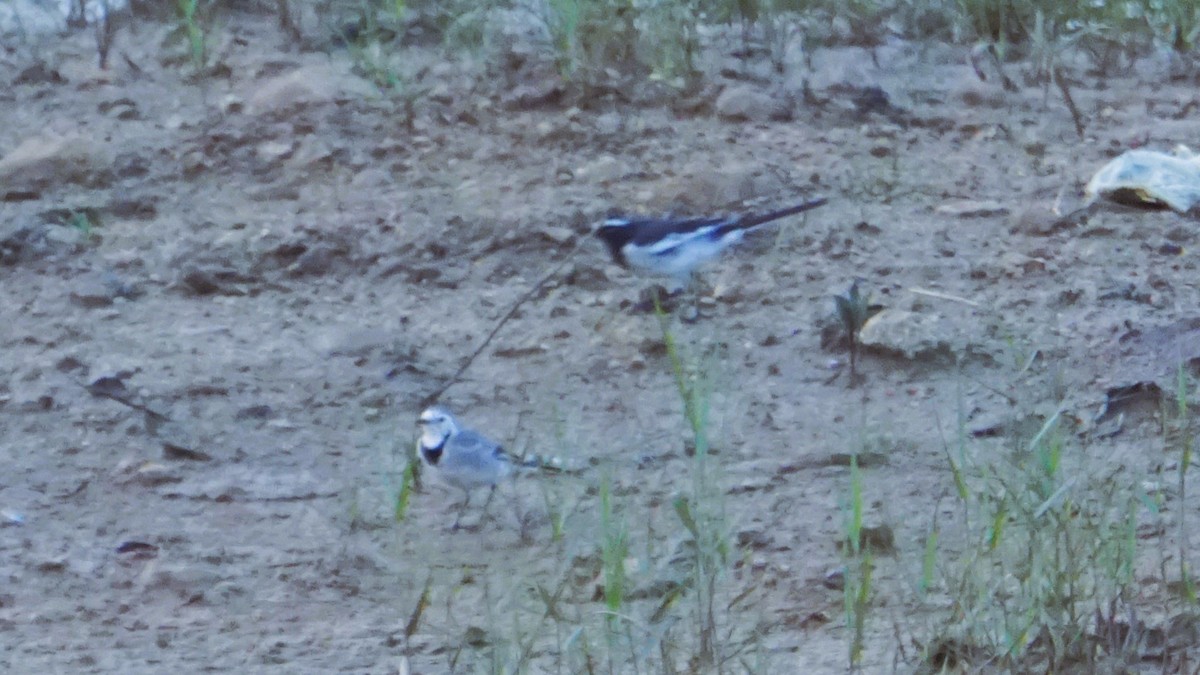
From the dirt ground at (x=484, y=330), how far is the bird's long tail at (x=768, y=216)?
64mm

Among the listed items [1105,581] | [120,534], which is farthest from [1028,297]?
[120,534]

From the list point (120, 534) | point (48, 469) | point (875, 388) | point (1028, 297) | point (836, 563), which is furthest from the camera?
point (1028, 297)

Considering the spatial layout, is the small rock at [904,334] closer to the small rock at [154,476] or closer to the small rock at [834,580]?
the small rock at [834,580]

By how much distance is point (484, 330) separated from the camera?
16.0ft

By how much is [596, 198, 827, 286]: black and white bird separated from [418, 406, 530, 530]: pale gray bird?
108 centimetres

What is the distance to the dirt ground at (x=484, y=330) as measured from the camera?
3412 millimetres

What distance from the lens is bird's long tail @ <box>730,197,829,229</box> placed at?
5223mm

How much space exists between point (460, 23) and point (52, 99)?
1408 mm

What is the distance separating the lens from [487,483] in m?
3.78

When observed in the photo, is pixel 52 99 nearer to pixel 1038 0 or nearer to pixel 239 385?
pixel 239 385

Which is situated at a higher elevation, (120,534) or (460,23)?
(460,23)

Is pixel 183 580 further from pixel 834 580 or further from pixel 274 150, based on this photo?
pixel 274 150

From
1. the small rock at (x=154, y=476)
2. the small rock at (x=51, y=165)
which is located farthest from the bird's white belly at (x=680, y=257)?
the small rock at (x=51, y=165)

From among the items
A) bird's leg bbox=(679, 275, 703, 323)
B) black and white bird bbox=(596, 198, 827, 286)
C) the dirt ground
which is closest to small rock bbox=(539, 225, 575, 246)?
the dirt ground
